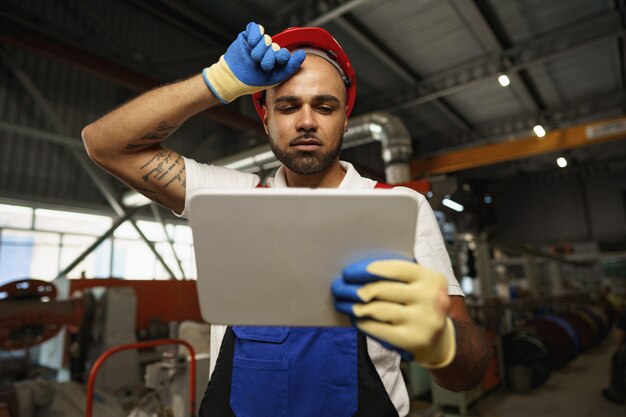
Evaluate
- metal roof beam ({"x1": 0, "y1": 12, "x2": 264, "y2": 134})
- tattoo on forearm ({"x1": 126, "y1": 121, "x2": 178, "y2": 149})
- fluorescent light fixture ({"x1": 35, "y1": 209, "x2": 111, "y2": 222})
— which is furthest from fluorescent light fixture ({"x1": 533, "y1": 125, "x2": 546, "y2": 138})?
fluorescent light fixture ({"x1": 35, "y1": 209, "x2": 111, "y2": 222})

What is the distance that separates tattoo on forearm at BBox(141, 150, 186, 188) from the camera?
1156 millimetres

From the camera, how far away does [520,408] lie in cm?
394

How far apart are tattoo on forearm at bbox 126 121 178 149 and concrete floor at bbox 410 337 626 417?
11.1 ft

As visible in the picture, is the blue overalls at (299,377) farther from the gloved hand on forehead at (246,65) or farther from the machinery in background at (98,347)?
the machinery in background at (98,347)

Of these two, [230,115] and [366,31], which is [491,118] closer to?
[366,31]

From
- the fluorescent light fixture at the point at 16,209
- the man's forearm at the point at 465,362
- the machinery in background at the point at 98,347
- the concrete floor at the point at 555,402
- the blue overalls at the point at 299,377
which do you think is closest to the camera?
the man's forearm at the point at 465,362

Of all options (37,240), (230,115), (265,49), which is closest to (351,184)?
(265,49)

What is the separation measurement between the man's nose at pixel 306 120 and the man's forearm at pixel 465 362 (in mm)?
656

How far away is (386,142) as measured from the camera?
4.18 meters

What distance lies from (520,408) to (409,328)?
164 inches

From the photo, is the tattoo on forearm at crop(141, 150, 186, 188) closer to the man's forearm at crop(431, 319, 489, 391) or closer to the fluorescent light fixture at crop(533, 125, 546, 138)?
the man's forearm at crop(431, 319, 489, 391)

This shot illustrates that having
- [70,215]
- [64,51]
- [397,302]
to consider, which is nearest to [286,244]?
[397,302]

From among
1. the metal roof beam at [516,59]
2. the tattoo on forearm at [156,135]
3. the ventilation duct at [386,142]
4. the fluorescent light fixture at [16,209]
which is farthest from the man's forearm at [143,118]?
the fluorescent light fixture at [16,209]

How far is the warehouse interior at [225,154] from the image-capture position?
10.8 feet
